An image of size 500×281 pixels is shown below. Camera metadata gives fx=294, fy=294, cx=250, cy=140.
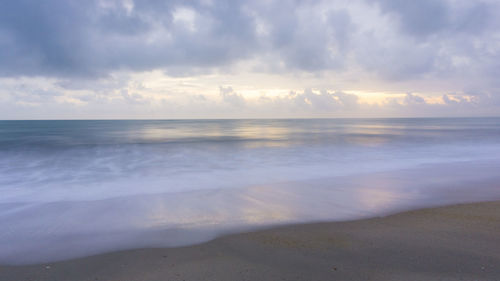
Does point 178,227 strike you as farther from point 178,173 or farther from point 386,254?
point 178,173

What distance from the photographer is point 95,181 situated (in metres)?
11.2

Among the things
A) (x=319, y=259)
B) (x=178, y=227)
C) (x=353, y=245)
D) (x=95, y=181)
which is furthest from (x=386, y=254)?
(x=95, y=181)

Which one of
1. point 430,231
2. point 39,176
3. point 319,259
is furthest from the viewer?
point 39,176

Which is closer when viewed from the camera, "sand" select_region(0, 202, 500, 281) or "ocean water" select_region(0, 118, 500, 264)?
"sand" select_region(0, 202, 500, 281)

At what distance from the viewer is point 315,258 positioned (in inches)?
170

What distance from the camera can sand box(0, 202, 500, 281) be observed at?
389 cm

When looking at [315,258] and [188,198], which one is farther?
[188,198]

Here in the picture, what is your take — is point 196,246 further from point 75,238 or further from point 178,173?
point 178,173

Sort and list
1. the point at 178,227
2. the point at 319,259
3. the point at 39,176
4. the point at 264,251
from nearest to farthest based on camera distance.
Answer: the point at 319,259
the point at 264,251
the point at 178,227
the point at 39,176

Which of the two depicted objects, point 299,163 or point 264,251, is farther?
point 299,163

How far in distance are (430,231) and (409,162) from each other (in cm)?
1184

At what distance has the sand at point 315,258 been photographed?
3.89 metres

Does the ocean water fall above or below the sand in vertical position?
below

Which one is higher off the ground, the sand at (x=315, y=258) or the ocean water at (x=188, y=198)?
the sand at (x=315, y=258)
